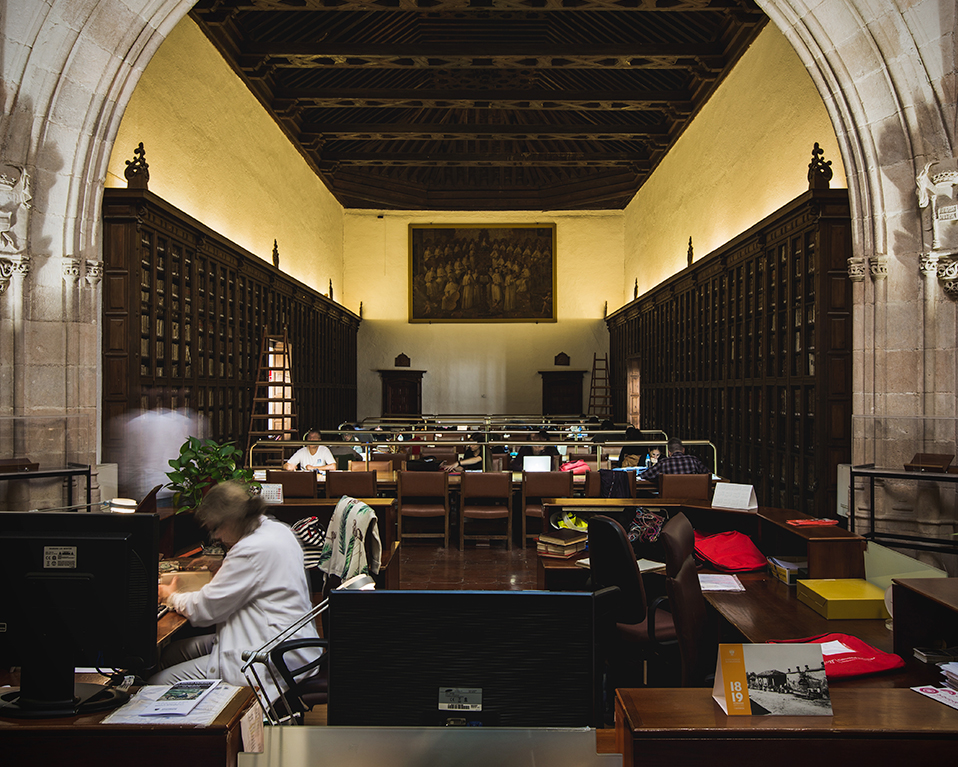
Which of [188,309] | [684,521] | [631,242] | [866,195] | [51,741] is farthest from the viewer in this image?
[631,242]

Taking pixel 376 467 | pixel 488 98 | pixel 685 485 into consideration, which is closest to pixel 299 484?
pixel 376 467

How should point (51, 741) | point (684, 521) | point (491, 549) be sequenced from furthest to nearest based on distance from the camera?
1. point (491, 549)
2. point (684, 521)
3. point (51, 741)

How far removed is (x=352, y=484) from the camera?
7102 mm

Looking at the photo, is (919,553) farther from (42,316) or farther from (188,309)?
(188,309)

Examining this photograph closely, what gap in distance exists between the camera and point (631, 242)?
20031mm

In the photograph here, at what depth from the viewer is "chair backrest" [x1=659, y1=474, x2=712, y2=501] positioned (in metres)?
6.86

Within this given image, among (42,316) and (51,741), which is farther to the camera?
(42,316)

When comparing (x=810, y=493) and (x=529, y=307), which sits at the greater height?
(x=529, y=307)

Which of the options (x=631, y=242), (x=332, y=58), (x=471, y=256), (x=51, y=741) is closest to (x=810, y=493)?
(x=51, y=741)

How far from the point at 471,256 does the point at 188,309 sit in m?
13.1

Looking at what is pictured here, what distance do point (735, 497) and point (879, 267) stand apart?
96.7 inches

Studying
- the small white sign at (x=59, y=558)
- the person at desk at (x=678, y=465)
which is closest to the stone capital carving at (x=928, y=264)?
the person at desk at (x=678, y=465)

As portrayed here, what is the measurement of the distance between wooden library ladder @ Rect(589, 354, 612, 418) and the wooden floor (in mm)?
13912

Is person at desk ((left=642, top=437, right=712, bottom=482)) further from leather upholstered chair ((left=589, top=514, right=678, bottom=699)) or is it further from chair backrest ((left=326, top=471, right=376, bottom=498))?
leather upholstered chair ((left=589, top=514, right=678, bottom=699))
